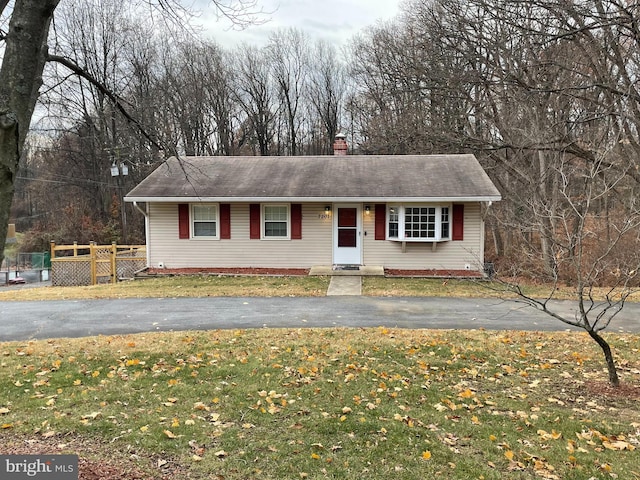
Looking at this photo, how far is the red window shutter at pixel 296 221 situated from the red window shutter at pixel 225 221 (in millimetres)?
2120

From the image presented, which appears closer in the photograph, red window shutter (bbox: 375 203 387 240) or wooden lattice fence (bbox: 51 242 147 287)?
red window shutter (bbox: 375 203 387 240)

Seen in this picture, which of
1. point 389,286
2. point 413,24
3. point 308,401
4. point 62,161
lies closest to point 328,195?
point 389,286

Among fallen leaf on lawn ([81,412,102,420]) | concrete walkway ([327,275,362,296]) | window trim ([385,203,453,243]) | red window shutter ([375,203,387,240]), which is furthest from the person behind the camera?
red window shutter ([375,203,387,240])

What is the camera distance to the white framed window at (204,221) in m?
15.0

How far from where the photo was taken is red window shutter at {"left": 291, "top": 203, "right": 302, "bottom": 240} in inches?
581

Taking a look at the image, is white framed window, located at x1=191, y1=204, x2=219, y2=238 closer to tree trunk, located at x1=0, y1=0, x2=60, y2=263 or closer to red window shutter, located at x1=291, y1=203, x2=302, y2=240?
red window shutter, located at x1=291, y1=203, x2=302, y2=240

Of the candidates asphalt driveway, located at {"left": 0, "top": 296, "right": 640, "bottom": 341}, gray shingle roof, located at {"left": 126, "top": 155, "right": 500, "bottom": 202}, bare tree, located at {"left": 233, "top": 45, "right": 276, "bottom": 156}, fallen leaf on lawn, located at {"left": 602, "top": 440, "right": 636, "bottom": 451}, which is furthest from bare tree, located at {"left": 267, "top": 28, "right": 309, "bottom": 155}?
fallen leaf on lawn, located at {"left": 602, "top": 440, "right": 636, "bottom": 451}

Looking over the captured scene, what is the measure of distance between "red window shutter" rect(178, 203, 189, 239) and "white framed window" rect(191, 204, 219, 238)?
7.0 inches

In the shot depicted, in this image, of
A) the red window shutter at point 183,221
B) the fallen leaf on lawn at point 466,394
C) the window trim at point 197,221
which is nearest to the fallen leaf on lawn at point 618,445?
the fallen leaf on lawn at point 466,394

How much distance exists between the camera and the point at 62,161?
30.4 meters

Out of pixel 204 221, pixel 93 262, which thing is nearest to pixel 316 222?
pixel 204 221

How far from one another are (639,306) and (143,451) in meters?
10.8

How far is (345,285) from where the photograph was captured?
1245 cm

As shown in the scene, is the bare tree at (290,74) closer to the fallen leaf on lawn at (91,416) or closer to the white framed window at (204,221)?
the white framed window at (204,221)
